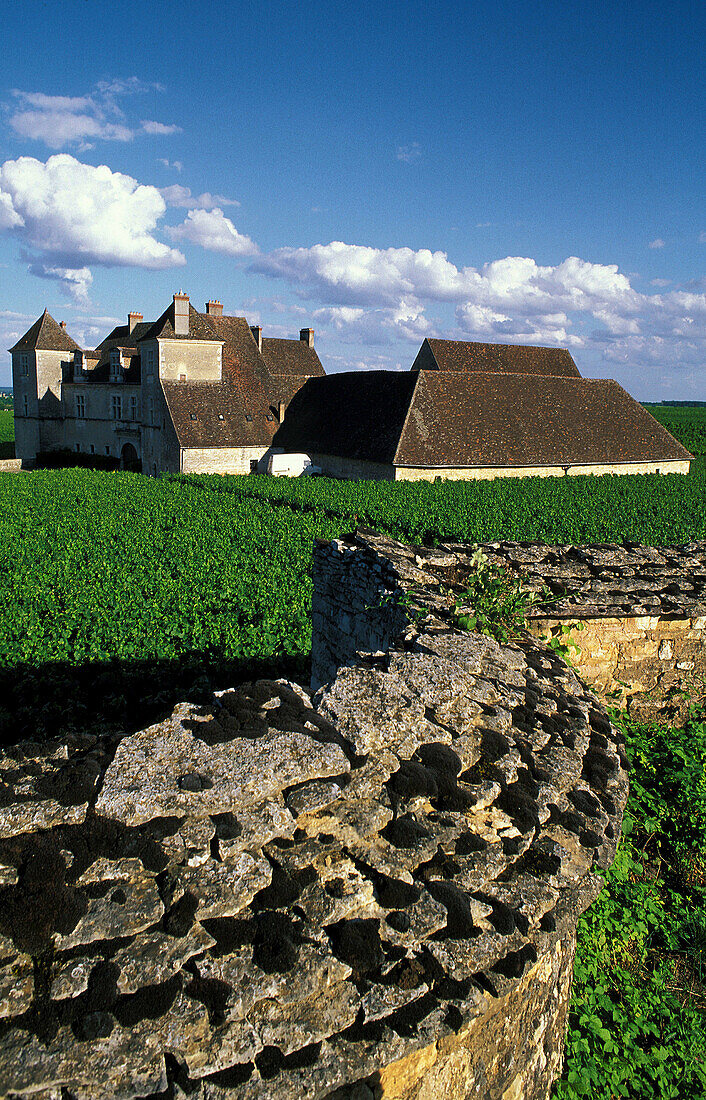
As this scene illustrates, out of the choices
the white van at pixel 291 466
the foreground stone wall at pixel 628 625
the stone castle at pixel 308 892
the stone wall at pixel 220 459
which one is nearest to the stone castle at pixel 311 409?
the stone wall at pixel 220 459

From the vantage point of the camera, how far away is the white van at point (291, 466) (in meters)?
32.5

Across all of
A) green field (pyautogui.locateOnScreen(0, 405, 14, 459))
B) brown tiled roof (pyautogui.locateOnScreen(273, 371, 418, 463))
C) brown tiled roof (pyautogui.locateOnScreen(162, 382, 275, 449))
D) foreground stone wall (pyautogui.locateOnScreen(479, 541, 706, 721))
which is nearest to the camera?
foreground stone wall (pyautogui.locateOnScreen(479, 541, 706, 721))

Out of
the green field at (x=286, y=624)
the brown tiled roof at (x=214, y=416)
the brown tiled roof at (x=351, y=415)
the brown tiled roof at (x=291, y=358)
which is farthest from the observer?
the brown tiled roof at (x=291, y=358)

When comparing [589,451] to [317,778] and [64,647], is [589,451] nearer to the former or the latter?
[64,647]

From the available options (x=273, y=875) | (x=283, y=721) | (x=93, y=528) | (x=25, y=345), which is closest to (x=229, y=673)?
(x=283, y=721)

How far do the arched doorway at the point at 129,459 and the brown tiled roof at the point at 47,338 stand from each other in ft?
33.3

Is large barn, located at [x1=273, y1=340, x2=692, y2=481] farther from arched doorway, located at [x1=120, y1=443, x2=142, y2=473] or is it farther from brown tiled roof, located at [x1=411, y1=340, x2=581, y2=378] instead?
arched doorway, located at [x1=120, y1=443, x2=142, y2=473]

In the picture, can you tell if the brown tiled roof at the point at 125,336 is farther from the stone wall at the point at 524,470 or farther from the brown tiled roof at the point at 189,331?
the stone wall at the point at 524,470

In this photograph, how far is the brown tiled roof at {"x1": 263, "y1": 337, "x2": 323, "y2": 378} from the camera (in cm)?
4216

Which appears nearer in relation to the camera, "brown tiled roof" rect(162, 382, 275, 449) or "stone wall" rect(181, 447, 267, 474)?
"stone wall" rect(181, 447, 267, 474)

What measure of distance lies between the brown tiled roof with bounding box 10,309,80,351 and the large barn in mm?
18407

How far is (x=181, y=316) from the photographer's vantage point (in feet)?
115

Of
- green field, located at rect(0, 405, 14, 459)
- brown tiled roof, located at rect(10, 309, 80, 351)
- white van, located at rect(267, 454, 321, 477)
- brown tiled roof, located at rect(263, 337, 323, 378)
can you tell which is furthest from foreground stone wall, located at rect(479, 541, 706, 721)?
green field, located at rect(0, 405, 14, 459)

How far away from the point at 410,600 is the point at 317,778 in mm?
2820
